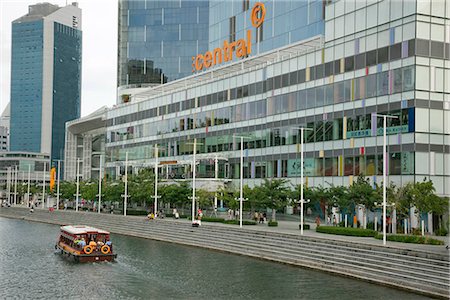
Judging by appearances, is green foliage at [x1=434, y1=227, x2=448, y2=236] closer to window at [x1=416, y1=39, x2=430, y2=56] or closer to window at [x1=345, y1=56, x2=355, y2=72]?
window at [x1=416, y1=39, x2=430, y2=56]

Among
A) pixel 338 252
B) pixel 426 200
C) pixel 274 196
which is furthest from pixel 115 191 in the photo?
pixel 338 252

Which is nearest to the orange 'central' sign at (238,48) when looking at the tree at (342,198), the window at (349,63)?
the window at (349,63)

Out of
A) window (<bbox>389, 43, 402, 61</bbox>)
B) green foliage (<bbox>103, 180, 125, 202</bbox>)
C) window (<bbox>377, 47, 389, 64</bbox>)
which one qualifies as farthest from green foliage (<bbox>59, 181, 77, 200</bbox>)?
window (<bbox>389, 43, 402, 61</bbox>)

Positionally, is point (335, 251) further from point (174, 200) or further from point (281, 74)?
point (174, 200)

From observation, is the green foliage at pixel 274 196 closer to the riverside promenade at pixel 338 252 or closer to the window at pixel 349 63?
the riverside promenade at pixel 338 252

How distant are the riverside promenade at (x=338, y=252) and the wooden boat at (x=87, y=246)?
36.1 ft

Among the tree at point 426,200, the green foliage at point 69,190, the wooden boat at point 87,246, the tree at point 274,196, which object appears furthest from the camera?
the green foliage at point 69,190

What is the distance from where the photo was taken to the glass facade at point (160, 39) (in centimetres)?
16312

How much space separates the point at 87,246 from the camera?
153 feet

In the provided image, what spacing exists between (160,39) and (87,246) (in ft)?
407

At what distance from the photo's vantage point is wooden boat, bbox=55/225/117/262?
46.5 meters

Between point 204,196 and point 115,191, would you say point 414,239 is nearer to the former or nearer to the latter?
point 204,196

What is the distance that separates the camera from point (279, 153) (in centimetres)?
7894

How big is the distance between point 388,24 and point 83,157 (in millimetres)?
134182
